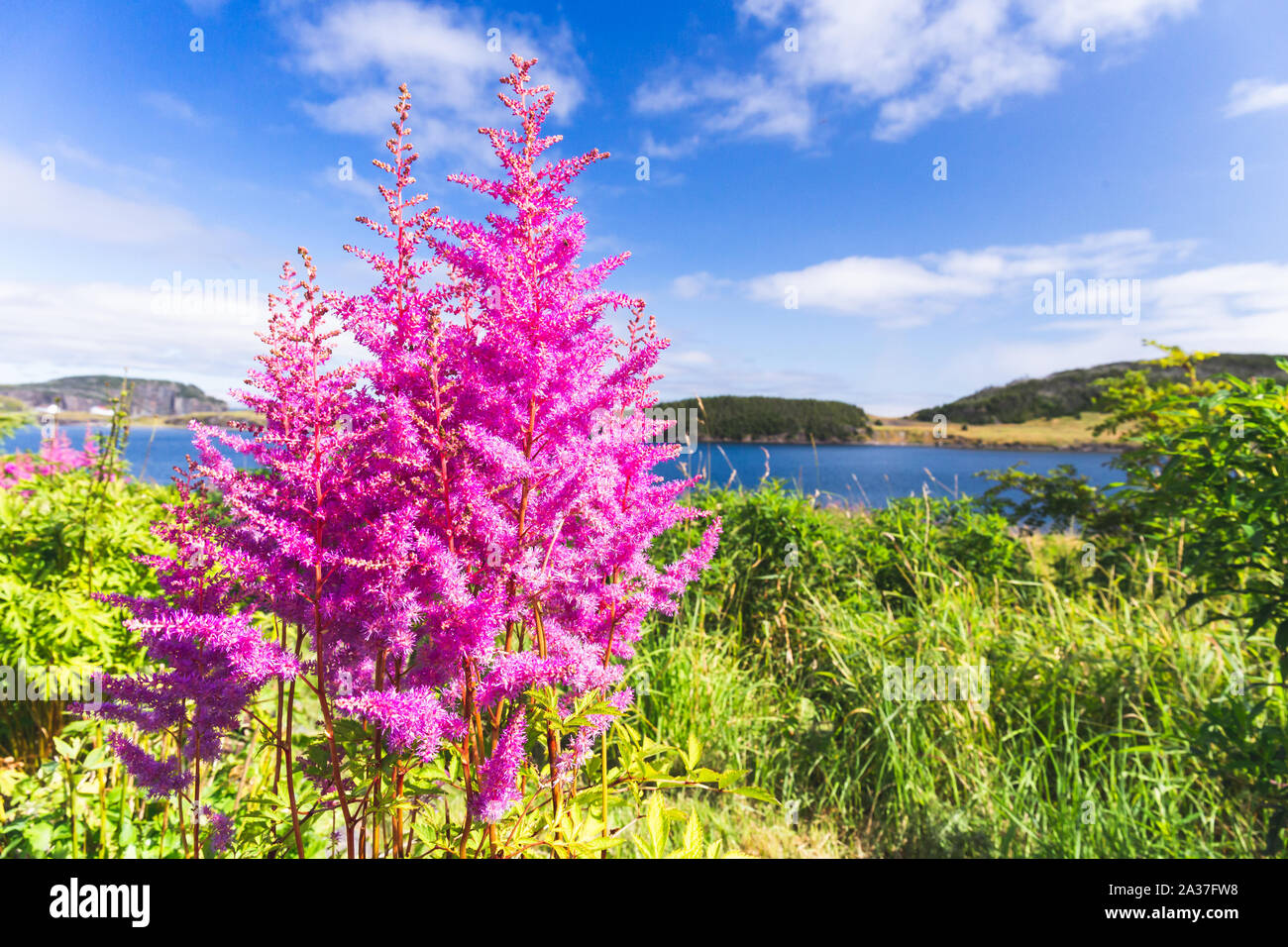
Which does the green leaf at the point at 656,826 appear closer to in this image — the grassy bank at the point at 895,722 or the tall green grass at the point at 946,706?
the grassy bank at the point at 895,722

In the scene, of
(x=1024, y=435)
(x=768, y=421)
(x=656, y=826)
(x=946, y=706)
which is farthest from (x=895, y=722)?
(x=1024, y=435)

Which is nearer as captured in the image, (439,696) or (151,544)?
(439,696)

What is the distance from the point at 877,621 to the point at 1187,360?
416cm

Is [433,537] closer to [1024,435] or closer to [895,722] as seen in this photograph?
[895,722]

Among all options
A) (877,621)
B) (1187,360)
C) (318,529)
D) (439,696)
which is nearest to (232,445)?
(318,529)

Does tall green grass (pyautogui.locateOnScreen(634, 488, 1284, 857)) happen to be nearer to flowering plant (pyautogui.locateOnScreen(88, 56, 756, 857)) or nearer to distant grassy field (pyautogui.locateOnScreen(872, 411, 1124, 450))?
flowering plant (pyautogui.locateOnScreen(88, 56, 756, 857))

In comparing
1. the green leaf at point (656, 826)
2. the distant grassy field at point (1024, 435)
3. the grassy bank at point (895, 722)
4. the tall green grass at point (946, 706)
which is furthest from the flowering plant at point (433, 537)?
the distant grassy field at point (1024, 435)

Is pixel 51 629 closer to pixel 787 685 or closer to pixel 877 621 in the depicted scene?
pixel 787 685

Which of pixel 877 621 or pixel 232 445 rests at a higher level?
pixel 232 445

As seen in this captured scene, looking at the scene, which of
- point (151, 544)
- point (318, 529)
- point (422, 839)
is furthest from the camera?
point (151, 544)

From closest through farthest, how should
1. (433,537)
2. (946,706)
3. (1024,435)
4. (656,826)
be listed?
(433,537) < (656,826) < (946,706) < (1024,435)

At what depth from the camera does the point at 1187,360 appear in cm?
570

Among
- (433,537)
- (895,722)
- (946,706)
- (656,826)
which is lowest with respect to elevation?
(895,722)

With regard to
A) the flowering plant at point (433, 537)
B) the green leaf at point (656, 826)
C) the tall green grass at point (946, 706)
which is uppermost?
the flowering plant at point (433, 537)
